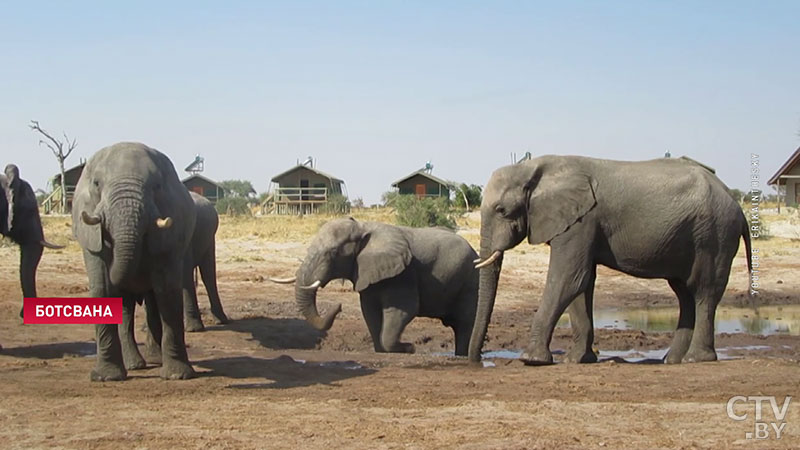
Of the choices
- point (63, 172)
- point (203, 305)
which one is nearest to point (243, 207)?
point (63, 172)

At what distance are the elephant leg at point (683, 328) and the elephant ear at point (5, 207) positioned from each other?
8271 mm

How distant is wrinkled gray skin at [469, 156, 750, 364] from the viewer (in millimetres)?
10258

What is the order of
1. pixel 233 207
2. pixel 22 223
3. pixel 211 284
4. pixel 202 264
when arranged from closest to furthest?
1. pixel 22 223
2. pixel 211 284
3. pixel 202 264
4. pixel 233 207

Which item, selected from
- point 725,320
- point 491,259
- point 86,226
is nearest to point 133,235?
point 86,226

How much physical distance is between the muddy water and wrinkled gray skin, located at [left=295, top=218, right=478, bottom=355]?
3940mm

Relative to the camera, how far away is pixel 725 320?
55.0 ft

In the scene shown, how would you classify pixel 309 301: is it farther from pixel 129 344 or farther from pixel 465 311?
pixel 129 344

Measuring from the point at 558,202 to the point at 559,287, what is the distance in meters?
0.91

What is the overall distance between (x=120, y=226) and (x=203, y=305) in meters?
8.33

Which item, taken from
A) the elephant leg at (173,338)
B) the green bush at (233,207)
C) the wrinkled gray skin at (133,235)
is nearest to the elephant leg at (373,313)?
the wrinkled gray skin at (133,235)

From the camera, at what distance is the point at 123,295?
926 centimetres

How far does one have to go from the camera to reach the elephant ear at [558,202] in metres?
10.3

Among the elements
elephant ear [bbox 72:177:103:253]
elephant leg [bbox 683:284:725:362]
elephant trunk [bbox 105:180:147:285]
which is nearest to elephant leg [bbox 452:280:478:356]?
elephant leg [bbox 683:284:725:362]

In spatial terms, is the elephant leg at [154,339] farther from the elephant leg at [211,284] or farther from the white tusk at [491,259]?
the elephant leg at [211,284]
